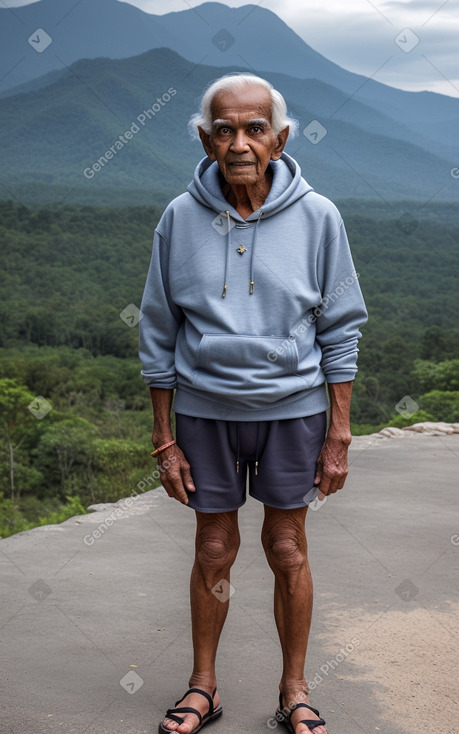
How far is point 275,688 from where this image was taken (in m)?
2.53

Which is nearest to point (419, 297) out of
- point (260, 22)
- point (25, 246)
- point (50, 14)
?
point (25, 246)

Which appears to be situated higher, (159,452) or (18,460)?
(159,452)

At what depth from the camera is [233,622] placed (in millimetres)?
3047

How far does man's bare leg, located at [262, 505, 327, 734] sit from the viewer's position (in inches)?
86.5

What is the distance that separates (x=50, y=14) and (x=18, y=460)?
80.3 metres

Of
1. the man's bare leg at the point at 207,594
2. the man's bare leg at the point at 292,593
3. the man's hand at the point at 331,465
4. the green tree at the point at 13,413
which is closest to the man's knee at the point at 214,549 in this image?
the man's bare leg at the point at 207,594

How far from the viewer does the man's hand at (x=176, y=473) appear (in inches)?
87.0

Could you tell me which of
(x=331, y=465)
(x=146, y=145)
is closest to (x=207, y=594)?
(x=331, y=465)

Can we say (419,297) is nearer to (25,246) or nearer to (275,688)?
(25,246)

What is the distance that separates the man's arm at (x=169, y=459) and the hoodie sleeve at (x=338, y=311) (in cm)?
43

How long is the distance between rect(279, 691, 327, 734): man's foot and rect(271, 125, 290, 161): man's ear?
1.38 meters

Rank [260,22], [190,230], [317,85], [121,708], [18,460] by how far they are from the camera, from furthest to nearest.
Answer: [260,22] → [317,85] → [18,460] → [121,708] → [190,230]

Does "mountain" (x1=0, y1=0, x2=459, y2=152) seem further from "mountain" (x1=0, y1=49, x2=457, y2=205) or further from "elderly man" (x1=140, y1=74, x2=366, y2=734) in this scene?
"elderly man" (x1=140, y1=74, x2=366, y2=734)

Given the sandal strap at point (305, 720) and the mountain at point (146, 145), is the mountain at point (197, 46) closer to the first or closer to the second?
the mountain at point (146, 145)
